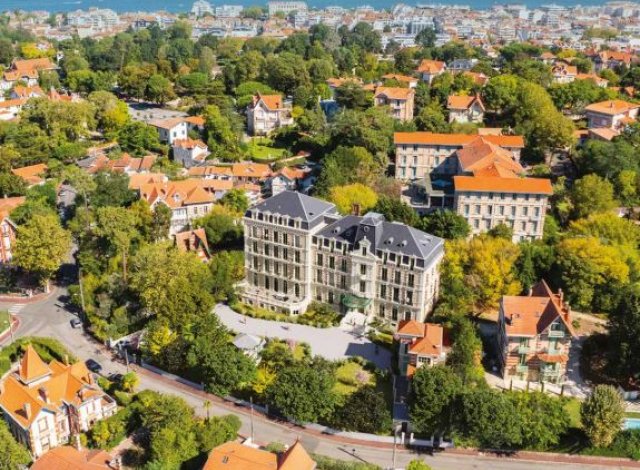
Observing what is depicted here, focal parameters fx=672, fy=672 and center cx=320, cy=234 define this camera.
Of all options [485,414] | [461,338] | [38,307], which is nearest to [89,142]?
[38,307]

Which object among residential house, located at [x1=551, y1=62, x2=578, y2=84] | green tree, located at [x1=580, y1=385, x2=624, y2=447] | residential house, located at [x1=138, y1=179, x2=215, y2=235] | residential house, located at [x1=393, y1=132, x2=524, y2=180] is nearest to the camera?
green tree, located at [x1=580, y1=385, x2=624, y2=447]

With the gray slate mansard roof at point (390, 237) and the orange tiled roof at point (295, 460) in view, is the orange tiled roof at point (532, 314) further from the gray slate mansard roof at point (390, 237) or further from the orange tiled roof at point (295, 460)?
the orange tiled roof at point (295, 460)

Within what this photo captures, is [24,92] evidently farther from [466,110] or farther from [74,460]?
[74,460]

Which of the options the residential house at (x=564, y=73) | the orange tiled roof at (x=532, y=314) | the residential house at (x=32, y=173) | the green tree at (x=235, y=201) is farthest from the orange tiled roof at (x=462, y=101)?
the residential house at (x=32, y=173)

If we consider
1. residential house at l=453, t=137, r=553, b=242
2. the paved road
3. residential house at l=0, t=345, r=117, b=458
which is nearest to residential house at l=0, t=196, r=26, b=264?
the paved road

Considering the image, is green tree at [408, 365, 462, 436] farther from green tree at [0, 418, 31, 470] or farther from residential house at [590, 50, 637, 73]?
residential house at [590, 50, 637, 73]

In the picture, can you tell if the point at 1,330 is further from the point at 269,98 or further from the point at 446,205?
the point at 269,98
